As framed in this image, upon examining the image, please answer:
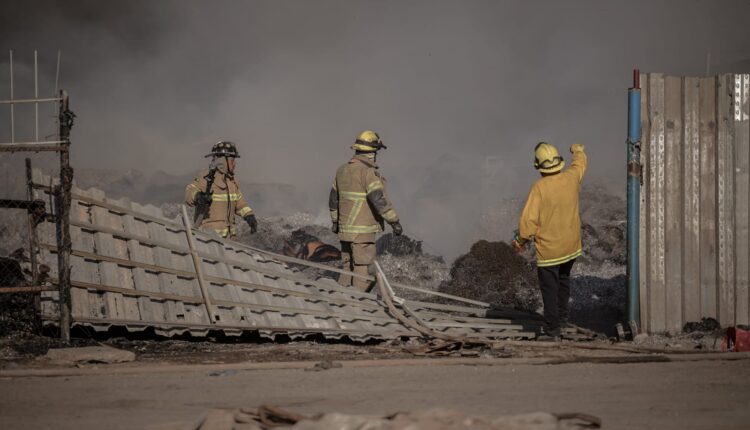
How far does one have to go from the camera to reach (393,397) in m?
5.09

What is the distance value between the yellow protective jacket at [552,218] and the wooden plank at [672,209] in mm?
901

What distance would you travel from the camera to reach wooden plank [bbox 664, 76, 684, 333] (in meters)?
7.94

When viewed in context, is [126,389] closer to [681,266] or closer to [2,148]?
[2,148]

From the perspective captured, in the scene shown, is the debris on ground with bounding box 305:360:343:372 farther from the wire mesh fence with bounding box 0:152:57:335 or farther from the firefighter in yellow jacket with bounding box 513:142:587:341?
the firefighter in yellow jacket with bounding box 513:142:587:341

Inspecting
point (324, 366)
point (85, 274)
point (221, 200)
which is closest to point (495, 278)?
point (221, 200)

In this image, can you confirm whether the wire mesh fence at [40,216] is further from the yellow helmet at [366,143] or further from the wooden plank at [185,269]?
the yellow helmet at [366,143]

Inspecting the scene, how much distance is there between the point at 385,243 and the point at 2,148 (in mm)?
8625

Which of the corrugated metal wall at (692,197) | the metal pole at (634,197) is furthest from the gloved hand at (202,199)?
the corrugated metal wall at (692,197)

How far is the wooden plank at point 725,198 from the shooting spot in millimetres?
7883

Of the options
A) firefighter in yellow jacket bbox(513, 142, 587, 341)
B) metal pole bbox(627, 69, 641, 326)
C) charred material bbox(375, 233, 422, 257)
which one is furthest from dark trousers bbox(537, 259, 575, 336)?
charred material bbox(375, 233, 422, 257)

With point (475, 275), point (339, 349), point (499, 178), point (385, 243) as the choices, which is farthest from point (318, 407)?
point (499, 178)

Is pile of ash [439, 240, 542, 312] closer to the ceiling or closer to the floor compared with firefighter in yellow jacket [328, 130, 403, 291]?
closer to the floor

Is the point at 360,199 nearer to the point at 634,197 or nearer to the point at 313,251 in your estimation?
the point at 634,197

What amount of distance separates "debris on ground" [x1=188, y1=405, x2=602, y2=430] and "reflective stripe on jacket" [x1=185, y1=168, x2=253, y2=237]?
648 centimetres
